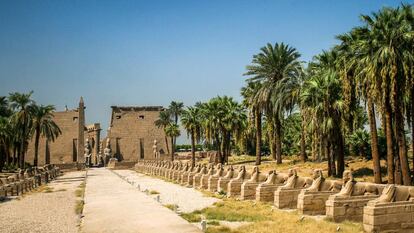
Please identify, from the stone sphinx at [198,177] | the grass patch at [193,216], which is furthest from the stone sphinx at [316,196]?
the stone sphinx at [198,177]

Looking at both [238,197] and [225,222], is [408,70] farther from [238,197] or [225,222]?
[225,222]

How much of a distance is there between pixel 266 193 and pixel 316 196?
10.7 ft

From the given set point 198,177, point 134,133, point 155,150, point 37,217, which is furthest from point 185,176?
point 134,133

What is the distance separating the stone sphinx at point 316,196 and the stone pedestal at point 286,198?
4.41ft

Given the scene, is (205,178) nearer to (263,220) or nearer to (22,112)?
(263,220)

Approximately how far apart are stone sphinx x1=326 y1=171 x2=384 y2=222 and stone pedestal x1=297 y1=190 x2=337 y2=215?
1317mm

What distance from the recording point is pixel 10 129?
49625 mm

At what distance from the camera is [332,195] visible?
12.1m

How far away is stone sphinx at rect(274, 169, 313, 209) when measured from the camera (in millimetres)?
14672

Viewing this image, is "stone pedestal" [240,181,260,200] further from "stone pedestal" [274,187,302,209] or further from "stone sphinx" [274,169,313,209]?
"stone pedestal" [274,187,302,209]

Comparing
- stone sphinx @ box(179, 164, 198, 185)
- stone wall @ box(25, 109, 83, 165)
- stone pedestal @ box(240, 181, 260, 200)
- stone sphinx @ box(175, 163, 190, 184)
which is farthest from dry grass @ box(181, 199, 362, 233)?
stone wall @ box(25, 109, 83, 165)

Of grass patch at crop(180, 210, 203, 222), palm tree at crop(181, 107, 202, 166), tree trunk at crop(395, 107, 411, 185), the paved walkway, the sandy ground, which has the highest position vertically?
palm tree at crop(181, 107, 202, 166)

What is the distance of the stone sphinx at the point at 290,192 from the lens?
1467 cm

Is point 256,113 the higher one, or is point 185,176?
point 256,113
